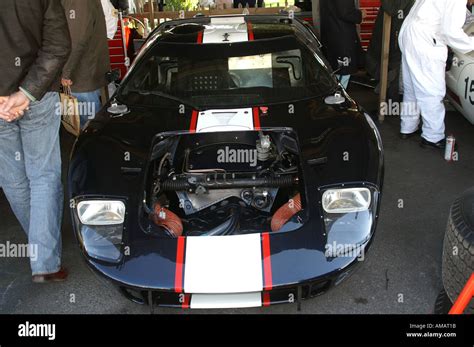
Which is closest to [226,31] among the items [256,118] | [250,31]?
[250,31]

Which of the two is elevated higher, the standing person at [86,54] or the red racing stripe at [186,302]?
the standing person at [86,54]

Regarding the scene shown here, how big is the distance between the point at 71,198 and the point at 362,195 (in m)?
1.39

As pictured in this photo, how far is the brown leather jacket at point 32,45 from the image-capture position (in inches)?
91.6

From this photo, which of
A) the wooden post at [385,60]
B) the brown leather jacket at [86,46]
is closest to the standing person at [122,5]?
the brown leather jacket at [86,46]

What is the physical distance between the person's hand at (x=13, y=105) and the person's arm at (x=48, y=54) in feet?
0.11

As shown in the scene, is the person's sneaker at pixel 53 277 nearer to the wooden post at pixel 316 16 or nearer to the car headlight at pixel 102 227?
the car headlight at pixel 102 227

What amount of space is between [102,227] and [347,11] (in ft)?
12.3

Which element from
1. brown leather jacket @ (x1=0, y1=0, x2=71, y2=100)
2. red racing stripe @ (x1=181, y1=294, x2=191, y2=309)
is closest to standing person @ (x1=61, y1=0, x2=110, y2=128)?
brown leather jacket @ (x1=0, y1=0, x2=71, y2=100)

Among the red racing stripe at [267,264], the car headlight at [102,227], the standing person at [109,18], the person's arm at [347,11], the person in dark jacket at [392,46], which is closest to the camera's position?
the red racing stripe at [267,264]

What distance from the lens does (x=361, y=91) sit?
6324mm
